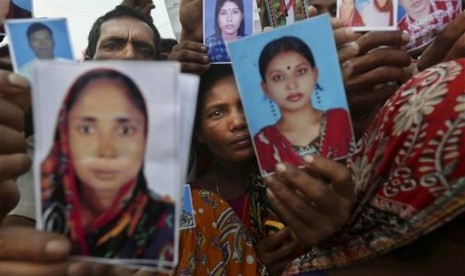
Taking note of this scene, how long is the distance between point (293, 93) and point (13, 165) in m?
0.49

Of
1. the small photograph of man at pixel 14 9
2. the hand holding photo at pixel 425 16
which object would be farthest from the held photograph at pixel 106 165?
the hand holding photo at pixel 425 16

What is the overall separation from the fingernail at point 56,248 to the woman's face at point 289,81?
443mm

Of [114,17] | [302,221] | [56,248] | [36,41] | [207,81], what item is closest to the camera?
[56,248]

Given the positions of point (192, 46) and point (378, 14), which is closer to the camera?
point (378, 14)

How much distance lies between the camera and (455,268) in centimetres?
113

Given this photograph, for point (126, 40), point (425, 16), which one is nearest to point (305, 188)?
point (425, 16)

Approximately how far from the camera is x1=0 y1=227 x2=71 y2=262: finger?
2.54 ft

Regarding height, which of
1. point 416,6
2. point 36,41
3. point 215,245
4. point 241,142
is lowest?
point 215,245

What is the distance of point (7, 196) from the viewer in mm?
927

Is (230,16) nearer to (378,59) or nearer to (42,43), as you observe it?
(378,59)

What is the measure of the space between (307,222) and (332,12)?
781 millimetres

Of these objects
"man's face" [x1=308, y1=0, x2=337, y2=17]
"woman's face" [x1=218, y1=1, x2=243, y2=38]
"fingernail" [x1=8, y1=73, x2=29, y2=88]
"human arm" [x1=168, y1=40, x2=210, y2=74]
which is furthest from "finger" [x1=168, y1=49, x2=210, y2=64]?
"fingernail" [x1=8, y1=73, x2=29, y2=88]

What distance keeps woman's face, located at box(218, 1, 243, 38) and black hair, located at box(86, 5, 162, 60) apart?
753mm

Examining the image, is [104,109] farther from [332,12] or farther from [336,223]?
[332,12]
